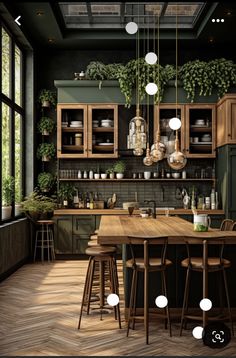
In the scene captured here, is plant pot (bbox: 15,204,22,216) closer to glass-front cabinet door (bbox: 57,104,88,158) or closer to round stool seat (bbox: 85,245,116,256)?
glass-front cabinet door (bbox: 57,104,88,158)

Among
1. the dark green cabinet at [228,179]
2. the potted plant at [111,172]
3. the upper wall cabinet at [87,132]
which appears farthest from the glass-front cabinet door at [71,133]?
the dark green cabinet at [228,179]

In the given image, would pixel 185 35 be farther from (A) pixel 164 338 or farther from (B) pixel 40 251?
(A) pixel 164 338

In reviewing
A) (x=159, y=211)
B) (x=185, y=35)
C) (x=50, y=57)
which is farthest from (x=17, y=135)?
(x=185, y=35)

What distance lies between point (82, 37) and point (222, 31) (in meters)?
2.43

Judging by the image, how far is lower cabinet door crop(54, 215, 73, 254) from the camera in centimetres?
988

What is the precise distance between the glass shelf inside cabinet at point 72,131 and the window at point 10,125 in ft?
2.49

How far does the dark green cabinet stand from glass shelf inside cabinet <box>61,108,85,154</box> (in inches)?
100.0

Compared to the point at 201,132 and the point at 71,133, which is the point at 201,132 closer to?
the point at 201,132

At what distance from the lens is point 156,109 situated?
10.0m

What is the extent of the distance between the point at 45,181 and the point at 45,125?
41.2 inches
